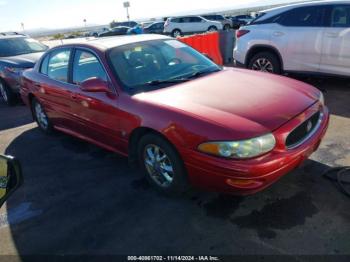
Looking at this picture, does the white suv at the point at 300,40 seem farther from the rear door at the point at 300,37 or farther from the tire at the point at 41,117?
the tire at the point at 41,117

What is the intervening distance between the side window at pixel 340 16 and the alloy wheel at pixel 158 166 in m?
4.67

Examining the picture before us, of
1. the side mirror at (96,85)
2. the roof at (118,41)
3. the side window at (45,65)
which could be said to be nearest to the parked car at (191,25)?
the side window at (45,65)

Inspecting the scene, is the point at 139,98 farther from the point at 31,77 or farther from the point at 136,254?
the point at 31,77

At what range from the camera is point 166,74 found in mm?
4031

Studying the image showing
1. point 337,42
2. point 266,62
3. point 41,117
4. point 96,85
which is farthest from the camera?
point 266,62

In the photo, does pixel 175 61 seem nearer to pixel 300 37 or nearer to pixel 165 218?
pixel 165 218

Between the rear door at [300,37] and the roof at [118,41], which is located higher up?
the roof at [118,41]

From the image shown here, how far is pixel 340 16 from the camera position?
6.29 m

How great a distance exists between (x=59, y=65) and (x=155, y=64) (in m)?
1.64

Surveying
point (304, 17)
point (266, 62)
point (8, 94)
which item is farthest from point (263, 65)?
point (8, 94)

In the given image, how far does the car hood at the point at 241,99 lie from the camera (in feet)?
9.89

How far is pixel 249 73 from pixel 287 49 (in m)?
3.07

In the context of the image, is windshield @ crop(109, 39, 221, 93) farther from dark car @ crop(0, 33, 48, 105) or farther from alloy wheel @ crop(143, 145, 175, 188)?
dark car @ crop(0, 33, 48, 105)

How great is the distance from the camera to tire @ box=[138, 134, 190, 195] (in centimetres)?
331
